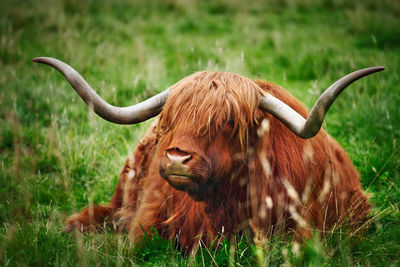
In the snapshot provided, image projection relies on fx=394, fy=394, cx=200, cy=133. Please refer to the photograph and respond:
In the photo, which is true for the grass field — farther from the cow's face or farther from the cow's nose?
the cow's nose

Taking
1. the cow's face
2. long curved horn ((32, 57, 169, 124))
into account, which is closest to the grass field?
long curved horn ((32, 57, 169, 124))

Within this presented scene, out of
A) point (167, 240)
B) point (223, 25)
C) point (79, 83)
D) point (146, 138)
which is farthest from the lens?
point (223, 25)

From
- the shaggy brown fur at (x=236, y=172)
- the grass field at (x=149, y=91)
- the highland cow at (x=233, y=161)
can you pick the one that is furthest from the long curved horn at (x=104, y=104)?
the grass field at (x=149, y=91)

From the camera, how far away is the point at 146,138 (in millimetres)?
3529

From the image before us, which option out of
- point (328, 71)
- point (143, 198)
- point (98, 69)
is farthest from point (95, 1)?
point (143, 198)

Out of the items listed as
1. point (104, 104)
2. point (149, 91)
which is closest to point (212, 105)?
point (104, 104)

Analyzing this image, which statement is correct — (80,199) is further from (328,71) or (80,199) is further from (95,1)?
(95,1)

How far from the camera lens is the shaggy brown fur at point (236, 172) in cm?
237

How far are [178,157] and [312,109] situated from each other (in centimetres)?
79

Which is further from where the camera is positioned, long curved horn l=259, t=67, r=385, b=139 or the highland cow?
the highland cow

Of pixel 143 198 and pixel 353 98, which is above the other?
pixel 353 98

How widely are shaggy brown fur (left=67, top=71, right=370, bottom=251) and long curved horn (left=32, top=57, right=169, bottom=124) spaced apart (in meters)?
0.11

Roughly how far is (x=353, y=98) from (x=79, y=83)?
12.0 feet

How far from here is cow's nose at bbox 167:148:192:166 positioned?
7.16 feet
